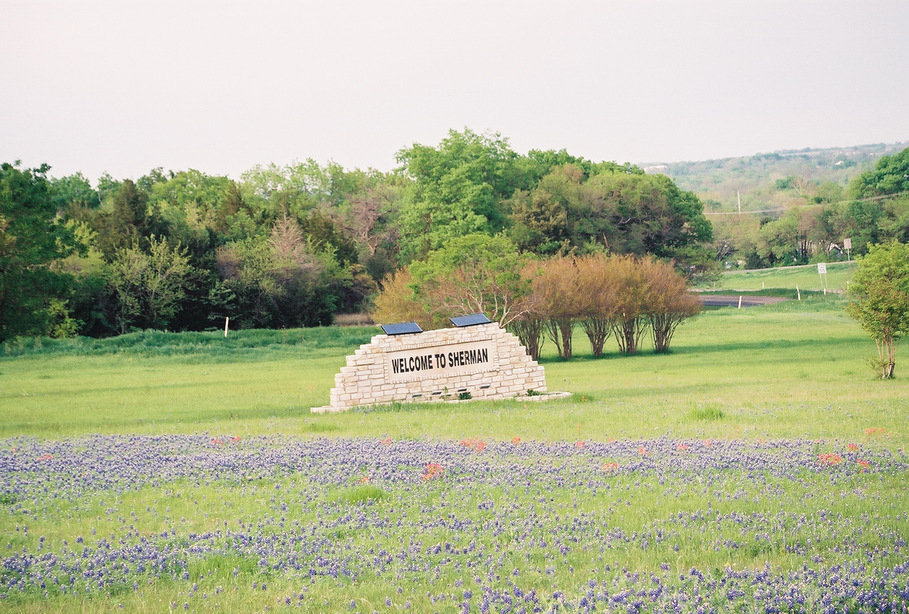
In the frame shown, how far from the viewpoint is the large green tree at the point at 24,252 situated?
3164 centimetres

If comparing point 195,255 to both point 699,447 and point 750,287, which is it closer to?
point 699,447

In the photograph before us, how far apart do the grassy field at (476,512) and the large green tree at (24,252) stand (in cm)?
1012

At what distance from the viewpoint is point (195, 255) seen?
253 ft

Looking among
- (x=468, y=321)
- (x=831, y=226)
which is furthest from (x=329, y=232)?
(x=831, y=226)

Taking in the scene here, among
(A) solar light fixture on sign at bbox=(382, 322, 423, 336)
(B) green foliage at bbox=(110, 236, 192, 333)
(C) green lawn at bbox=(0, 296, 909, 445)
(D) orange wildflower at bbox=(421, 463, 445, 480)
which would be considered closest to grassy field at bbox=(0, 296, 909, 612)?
(D) orange wildflower at bbox=(421, 463, 445, 480)

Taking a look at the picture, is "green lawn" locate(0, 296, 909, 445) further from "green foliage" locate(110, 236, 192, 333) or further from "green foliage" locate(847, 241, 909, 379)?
"green foliage" locate(110, 236, 192, 333)

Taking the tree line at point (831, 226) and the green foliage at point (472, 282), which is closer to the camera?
the green foliage at point (472, 282)

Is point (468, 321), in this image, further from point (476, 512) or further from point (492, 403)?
point (476, 512)

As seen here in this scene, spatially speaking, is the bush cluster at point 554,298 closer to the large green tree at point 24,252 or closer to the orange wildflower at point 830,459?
the large green tree at point 24,252

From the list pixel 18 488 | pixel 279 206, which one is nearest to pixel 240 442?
pixel 18 488

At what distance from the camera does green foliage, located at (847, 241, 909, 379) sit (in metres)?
31.7

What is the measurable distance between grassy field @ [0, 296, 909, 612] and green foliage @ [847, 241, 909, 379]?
9930 millimetres

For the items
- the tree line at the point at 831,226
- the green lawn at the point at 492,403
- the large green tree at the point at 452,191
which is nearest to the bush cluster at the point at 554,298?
the green lawn at the point at 492,403

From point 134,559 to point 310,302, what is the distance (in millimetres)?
75563
